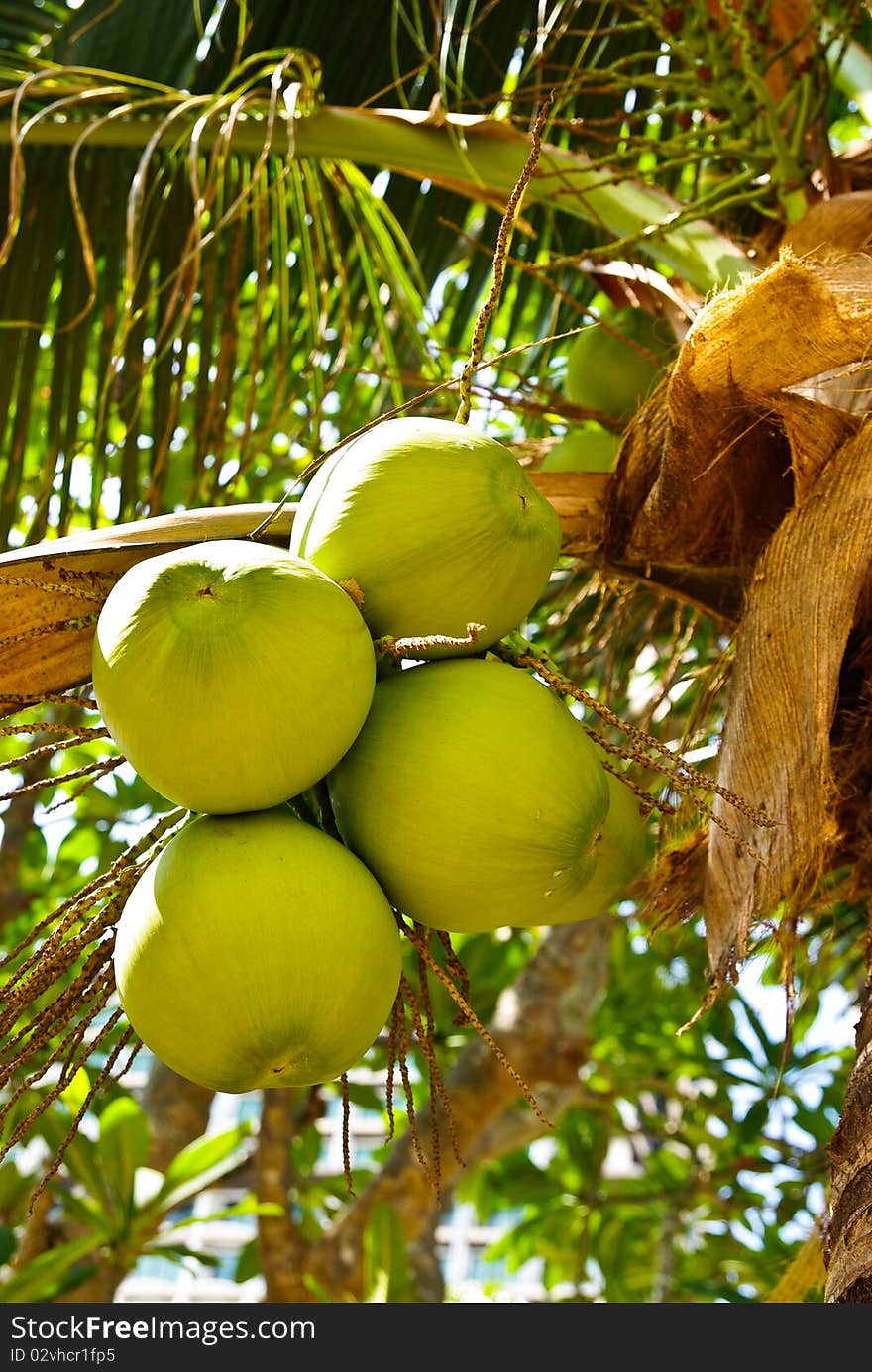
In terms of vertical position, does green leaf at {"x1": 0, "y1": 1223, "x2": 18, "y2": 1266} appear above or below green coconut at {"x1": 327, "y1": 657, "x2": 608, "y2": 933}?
below

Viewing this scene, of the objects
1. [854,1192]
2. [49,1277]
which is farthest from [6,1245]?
[854,1192]

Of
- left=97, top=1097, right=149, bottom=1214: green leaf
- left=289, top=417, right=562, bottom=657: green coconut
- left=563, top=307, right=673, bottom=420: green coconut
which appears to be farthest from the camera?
left=97, top=1097, right=149, bottom=1214: green leaf

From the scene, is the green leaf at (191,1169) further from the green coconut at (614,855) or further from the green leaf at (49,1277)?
the green coconut at (614,855)

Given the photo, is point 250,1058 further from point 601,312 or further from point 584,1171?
point 584,1171

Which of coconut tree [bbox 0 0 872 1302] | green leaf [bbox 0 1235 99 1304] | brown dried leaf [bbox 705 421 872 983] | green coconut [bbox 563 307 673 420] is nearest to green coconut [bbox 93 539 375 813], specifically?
coconut tree [bbox 0 0 872 1302]

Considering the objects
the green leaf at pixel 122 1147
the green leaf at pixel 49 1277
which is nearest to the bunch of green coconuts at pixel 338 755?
the green leaf at pixel 49 1277

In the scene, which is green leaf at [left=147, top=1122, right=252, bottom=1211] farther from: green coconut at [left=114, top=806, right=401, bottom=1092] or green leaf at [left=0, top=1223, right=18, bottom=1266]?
green coconut at [left=114, top=806, right=401, bottom=1092]
